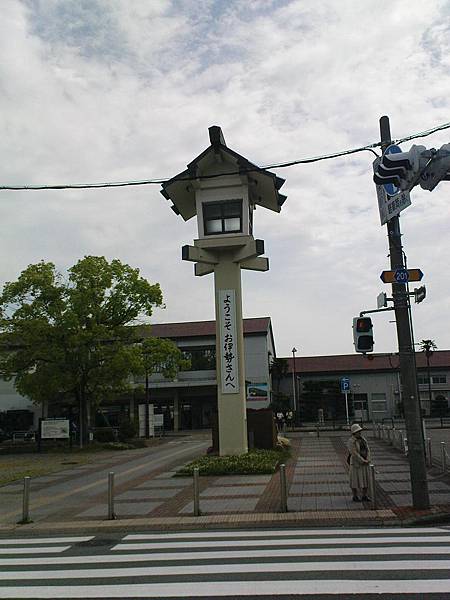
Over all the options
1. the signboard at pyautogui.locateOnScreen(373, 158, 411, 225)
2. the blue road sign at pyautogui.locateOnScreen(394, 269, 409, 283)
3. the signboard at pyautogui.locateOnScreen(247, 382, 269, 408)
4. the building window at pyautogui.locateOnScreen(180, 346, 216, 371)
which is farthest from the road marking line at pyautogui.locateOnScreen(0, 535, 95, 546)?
the signboard at pyautogui.locateOnScreen(247, 382, 269, 408)

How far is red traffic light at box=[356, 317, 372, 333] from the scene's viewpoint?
39.4 ft

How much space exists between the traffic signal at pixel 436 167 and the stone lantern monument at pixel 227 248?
1083cm

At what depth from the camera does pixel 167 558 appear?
832 centimetres

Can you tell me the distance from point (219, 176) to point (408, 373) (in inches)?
457

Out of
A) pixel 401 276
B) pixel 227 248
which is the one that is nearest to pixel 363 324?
pixel 401 276

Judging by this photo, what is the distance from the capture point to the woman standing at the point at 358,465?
12.2 metres

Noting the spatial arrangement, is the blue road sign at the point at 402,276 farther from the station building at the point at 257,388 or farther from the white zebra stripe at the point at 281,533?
the station building at the point at 257,388

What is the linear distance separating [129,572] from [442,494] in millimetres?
7726

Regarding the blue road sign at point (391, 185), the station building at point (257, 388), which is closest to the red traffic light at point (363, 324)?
the blue road sign at point (391, 185)

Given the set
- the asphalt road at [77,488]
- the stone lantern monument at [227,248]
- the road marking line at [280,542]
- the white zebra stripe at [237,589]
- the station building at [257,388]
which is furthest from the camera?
the station building at [257,388]

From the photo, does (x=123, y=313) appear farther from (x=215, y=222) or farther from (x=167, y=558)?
(x=167, y=558)

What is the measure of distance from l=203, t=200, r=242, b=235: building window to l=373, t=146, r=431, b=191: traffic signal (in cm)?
1039

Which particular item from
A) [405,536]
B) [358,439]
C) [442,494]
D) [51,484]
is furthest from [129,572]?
[51,484]

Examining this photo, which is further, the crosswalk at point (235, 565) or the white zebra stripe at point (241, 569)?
the white zebra stripe at point (241, 569)
